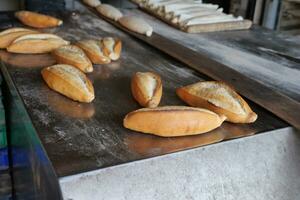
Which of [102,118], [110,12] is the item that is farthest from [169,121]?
[110,12]

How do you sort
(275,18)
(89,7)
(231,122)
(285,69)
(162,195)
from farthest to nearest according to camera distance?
1. (275,18)
2. (89,7)
3. (285,69)
4. (231,122)
5. (162,195)

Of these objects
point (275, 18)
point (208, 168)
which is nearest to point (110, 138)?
point (208, 168)

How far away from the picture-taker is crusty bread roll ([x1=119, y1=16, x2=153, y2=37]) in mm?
1281

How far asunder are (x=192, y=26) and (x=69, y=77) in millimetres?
772

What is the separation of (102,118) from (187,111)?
165mm

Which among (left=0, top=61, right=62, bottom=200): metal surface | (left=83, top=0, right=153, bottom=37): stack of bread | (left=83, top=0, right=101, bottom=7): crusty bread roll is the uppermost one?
(left=83, top=0, right=101, bottom=7): crusty bread roll

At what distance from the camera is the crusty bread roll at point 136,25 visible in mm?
1281

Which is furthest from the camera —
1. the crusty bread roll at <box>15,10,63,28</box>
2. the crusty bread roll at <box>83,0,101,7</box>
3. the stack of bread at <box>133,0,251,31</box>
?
the crusty bread roll at <box>83,0,101,7</box>

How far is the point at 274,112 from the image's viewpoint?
0.74m

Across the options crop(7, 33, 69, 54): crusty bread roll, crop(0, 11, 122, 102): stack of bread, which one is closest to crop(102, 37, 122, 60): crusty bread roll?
crop(0, 11, 122, 102): stack of bread

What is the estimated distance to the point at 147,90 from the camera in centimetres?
73

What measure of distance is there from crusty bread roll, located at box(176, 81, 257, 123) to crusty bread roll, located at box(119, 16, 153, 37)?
1.88ft

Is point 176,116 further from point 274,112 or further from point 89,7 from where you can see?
point 89,7

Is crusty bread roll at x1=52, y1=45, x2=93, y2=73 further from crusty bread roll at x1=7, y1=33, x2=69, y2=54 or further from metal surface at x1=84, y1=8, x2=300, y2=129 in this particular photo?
metal surface at x1=84, y1=8, x2=300, y2=129
